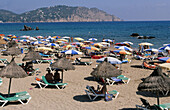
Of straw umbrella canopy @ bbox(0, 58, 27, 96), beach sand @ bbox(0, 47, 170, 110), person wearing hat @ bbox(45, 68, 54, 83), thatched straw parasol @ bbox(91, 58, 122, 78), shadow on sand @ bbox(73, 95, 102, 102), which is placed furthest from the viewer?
person wearing hat @ bbox(45, 68, 54, 83)

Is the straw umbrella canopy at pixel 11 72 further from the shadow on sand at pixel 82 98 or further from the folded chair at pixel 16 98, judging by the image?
the shadow on sand at pixel 82 98

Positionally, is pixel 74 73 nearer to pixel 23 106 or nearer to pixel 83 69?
pixel 83 69

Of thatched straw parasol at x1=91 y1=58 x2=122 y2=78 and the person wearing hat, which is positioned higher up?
thatched straw parasol at x1=91 y1=58 x2=122 y2=78

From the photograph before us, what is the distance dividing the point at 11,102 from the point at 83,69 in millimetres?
8072

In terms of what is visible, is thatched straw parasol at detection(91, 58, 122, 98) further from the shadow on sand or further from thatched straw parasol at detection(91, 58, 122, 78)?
the shadow on sand

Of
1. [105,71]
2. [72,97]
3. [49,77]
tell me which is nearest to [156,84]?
[105,71]

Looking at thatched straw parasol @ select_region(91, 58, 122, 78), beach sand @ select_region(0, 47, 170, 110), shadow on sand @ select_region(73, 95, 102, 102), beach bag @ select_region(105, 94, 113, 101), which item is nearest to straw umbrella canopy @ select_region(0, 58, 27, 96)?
beach sand @ select_region(0, 47, 170, 110)

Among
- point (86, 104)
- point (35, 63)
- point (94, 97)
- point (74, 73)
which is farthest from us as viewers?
point (35, 63)

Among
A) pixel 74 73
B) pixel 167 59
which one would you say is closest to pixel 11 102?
pixel 74 73

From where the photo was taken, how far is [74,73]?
14.9 meters

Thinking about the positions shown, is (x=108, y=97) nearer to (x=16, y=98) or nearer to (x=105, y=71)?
(x=105, y=71)

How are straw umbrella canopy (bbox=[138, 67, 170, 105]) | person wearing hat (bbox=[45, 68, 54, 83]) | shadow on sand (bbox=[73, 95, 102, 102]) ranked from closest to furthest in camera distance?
1. straw umbrella canopy (bbox=[138, 67, 170, 105])
2. shadow on sand (bbox=[73, 95, 102, 102])
3. person wearing hat (bbox=[45, 68, 54, 83])

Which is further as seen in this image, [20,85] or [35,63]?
[35,63]

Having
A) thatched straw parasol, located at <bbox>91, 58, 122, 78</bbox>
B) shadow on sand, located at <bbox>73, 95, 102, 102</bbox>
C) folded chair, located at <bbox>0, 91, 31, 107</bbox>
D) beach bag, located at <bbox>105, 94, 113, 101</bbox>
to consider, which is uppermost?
thatched straw parasol, located at <bbox>91, 58, 122, 78</bbox>
